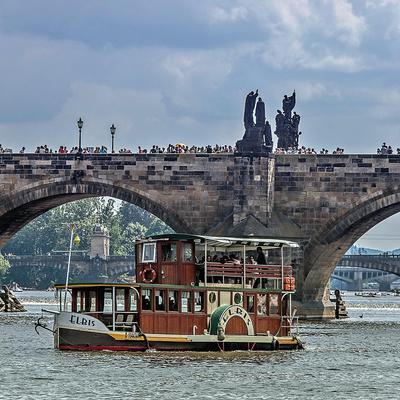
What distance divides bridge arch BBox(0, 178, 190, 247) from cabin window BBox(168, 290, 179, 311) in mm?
30575

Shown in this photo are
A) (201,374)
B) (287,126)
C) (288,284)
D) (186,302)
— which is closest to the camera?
(201,374)

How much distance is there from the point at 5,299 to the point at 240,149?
956 inches

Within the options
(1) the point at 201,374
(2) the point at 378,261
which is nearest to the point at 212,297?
(1) the point at 201,374

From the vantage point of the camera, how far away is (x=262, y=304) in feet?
205

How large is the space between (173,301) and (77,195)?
119 feet

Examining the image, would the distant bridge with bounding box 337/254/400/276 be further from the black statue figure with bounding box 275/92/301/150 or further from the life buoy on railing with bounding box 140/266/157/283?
the life buoy on railing with bounding box 140/266/157/283

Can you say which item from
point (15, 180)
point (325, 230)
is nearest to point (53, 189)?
point (15, 180)

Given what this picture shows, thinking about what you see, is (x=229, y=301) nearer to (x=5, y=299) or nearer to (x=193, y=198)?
(x=193, y=198)

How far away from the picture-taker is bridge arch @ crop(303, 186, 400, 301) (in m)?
87.4

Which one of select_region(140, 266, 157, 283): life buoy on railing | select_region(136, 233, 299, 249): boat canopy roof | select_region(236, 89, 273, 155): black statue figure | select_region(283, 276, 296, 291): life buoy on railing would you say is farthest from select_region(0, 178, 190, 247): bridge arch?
select_region(140, 266, 157, 283): life buoy on railing

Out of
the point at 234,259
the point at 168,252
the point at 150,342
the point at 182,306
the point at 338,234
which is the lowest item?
the point at 150,342

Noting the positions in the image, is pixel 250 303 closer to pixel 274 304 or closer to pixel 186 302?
pixel 274 304

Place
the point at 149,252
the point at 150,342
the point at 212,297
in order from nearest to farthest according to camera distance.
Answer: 1. the point at 150,342
2. the point at 212,297
3. the point at 149,252

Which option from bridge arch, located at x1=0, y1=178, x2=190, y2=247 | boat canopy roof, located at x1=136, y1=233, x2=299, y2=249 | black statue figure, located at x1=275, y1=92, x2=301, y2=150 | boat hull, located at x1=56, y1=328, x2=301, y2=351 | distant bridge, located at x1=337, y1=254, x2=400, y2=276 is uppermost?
black statue figure, located at x1=275, y1=92, x2=301, y2=150
